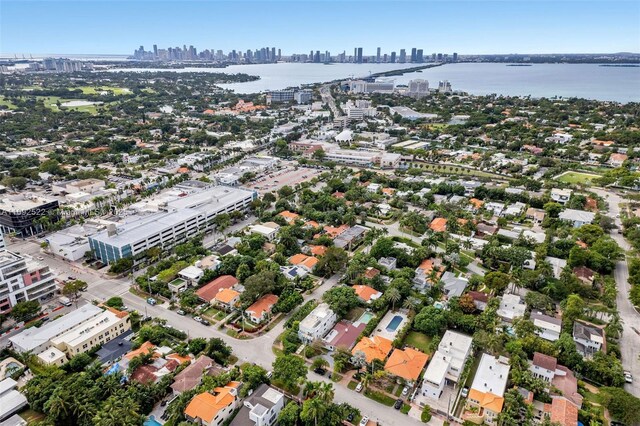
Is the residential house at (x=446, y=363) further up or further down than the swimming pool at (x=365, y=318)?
further up

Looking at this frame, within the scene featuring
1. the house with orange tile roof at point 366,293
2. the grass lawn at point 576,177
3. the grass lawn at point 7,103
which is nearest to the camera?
the house with orange tile roof at point 366,293

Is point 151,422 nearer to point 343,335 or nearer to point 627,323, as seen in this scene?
point 343,335

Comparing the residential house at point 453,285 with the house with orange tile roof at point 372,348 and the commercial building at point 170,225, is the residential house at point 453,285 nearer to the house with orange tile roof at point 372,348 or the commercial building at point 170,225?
the house with orange tile roof at point 372,348

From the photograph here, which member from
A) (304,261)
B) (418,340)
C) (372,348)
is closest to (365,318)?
(418,340)

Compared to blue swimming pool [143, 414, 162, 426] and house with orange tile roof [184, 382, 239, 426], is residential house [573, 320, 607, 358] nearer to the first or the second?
house with orange tile roof [184, 382, 239, 426]

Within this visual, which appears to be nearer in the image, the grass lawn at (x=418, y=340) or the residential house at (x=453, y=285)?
the grass lawn at (x=418, y=340)

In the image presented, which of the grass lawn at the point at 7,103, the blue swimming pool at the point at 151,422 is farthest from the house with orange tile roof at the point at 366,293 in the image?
the grass lawn at the point at 7,103
